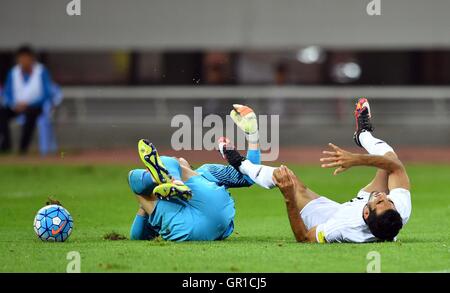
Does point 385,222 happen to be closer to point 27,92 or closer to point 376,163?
point 376,163

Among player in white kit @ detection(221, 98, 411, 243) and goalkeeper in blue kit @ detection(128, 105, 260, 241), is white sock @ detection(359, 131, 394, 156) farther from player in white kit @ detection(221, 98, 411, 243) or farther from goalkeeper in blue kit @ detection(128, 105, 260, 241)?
Result: goalkeeper in blue kit @ detection(128, 105, 260, 241)

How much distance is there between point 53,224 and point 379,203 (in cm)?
336

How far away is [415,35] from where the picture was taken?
29812 millimetres

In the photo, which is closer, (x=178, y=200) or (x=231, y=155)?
(x=178, y=200)

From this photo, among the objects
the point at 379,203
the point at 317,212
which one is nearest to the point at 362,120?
the point at 317,212

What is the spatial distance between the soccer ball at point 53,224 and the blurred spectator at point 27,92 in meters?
13.7

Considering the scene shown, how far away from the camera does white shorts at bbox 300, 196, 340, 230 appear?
1149 cm

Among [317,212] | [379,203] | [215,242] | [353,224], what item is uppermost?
[379,203]

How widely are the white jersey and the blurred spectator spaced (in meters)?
15.0

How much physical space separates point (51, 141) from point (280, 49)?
725 centimetres

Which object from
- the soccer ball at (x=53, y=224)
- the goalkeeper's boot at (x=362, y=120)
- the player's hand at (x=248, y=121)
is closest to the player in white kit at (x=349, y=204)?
the player's hand at (x=248, y=121)

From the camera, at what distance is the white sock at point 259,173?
11391mm

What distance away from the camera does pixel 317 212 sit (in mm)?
11555
